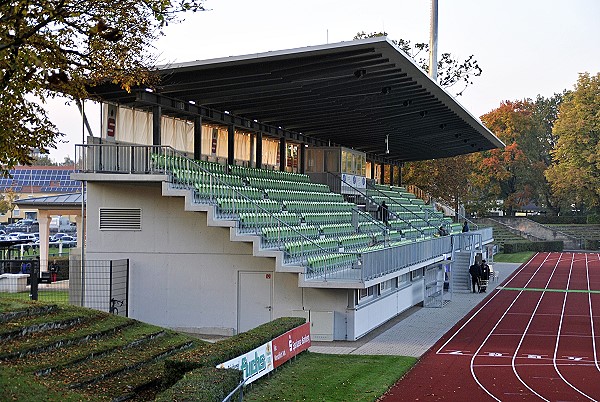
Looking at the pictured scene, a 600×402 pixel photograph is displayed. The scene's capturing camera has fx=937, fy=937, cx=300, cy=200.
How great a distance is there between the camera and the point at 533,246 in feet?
279

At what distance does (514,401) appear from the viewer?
19109mm

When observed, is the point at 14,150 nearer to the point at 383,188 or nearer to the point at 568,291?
the point at 568,291

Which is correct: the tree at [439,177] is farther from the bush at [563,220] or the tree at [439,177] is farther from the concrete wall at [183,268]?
the concrete wall at [183,268]

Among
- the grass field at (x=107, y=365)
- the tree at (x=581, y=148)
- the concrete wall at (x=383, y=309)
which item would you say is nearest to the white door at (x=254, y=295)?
the concrete wall at (x=383, y=309)

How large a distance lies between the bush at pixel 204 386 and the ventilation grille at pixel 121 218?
12241mm

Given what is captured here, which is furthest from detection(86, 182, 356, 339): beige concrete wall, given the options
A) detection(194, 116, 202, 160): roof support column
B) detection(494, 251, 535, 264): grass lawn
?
detection(494, 251, 535, 264): grass lawn

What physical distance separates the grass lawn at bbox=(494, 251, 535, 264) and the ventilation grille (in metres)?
47.2

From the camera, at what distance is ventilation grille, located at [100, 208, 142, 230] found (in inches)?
1076

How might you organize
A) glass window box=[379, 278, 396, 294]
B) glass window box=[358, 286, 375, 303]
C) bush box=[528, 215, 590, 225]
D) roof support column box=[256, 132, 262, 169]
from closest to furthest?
glass window box=[358, 286, 375, 303], glass window box=[379, 278, 396, 294], roof support column box=[256, 132, 262, 169], bush box=[528, 215, 590, 225]

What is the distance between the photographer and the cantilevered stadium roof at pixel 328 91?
87.8ft

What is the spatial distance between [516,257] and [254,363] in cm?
5980

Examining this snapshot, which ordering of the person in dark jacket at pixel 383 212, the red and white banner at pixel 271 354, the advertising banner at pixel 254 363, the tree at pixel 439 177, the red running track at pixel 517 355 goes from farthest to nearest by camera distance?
the tree at pixel 439 177 → the person in dark jacket at pixel 383 212 → the red running track at pixel 517 355 → the red and white banner at pixel 271 354 → the advertising banner at pixel 254 363

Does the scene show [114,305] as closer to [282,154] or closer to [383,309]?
[383,309]

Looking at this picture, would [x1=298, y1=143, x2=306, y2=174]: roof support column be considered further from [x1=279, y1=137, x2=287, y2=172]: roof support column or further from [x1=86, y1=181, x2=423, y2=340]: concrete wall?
[x1=86, y1=181, x2=423, y2=340]: concrete wall
